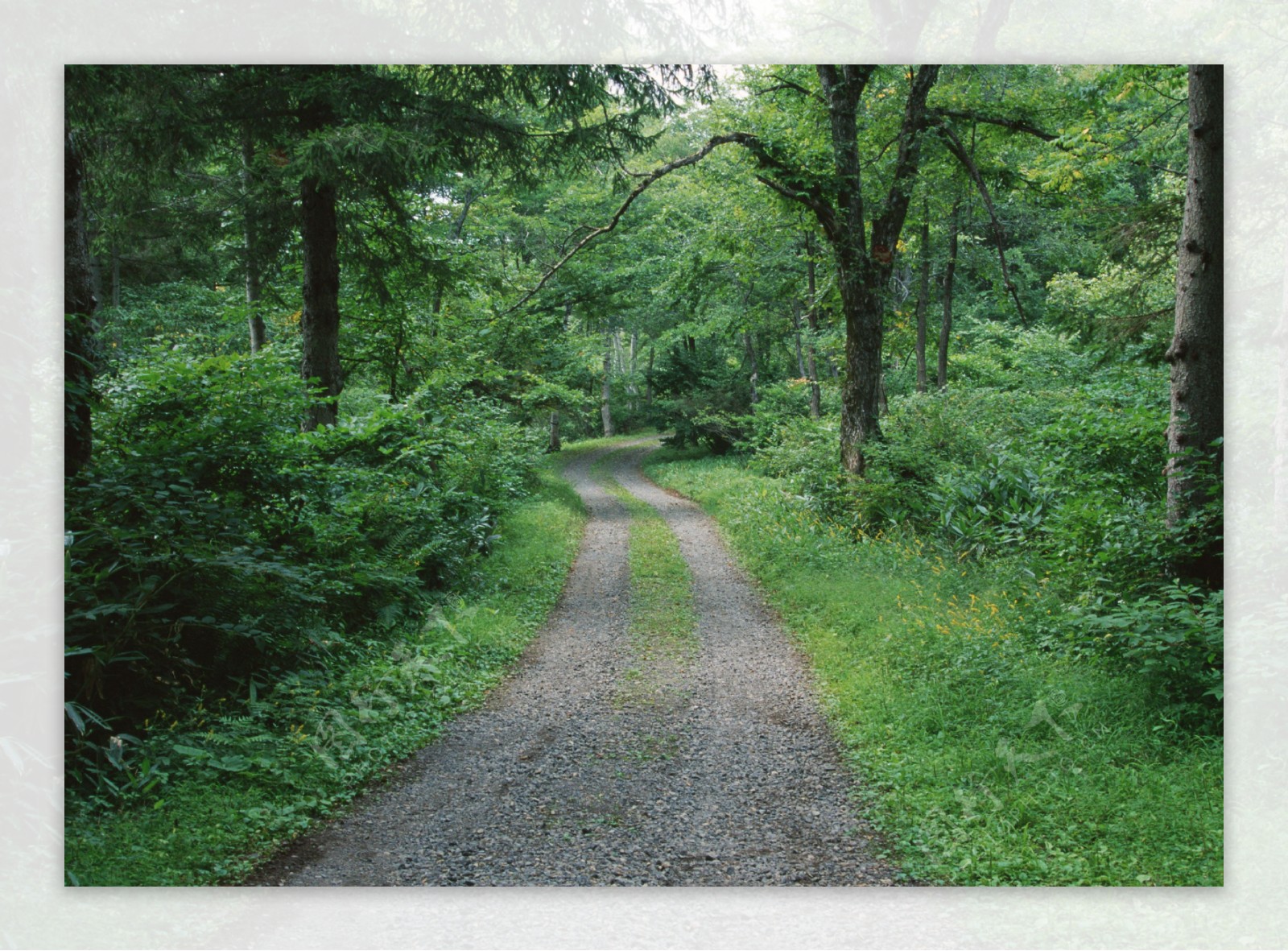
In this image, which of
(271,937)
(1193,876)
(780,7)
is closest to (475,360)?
(780,7)

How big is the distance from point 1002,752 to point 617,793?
6.45ft

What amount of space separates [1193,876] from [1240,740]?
0.89 metres

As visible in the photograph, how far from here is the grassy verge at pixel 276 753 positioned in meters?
3.17

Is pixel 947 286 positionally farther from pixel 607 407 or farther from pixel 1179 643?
pixel 607 407

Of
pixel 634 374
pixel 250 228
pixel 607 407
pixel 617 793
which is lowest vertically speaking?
pixel 617 793

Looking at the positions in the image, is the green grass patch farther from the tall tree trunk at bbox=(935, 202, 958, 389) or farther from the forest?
the tall tree trunk at bbox=(935, 202, 958, 389)

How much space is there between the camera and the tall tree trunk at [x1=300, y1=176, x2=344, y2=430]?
7.99 meters

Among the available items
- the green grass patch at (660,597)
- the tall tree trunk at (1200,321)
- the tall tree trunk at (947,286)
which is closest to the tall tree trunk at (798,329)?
the tall tree trunk at (947,286)

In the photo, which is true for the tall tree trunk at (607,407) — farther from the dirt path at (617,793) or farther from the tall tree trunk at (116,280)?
the dirt path at (617,793)

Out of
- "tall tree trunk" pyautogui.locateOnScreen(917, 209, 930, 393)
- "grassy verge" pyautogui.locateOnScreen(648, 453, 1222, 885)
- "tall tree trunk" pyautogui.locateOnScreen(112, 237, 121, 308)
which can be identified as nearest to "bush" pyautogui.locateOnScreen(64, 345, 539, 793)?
"grassy verge" pyautogui.locateOnScreen(648, 453, 1222, 885)

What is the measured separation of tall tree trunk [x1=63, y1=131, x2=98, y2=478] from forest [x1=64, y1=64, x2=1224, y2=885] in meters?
0.02

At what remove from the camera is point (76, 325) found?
3.89 meters

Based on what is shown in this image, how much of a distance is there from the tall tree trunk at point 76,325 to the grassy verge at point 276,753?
5.10ft

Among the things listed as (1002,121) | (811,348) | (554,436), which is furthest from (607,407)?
(1002,121)
